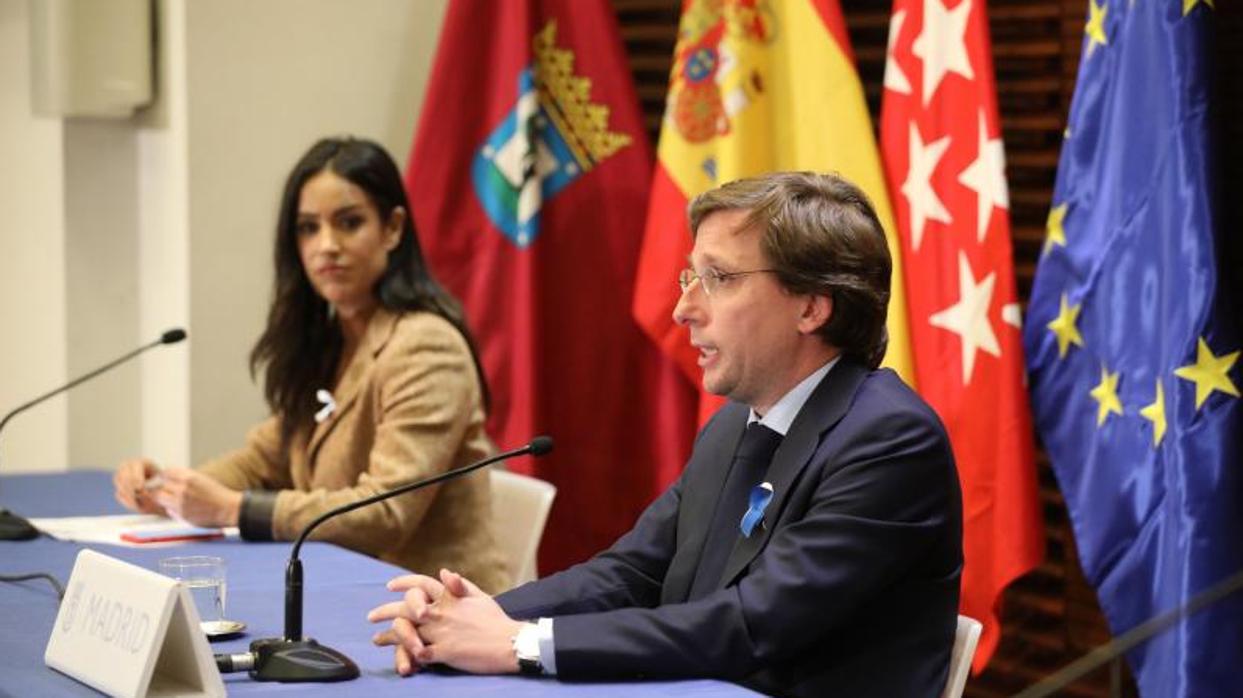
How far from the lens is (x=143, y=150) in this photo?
5195 millimetres

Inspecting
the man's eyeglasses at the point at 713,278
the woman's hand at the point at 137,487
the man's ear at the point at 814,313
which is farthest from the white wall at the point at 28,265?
the man's ear at the point at 814,313

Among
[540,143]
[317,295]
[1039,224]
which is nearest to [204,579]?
[317,295]

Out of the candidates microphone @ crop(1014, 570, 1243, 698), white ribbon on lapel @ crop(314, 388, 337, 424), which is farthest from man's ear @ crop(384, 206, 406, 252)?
microphone @ crop(1014, 570, 1243, 698)

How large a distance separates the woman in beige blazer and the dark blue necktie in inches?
43.9

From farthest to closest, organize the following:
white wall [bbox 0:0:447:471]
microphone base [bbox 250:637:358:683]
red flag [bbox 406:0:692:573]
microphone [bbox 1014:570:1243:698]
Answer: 1. white wall [bbox 0:0:447:471]
2. red flag [bbox 406:0:692:573]
3. microphone base [bbox 250:637:358:683]
4. microphone [bbox 1014:570:1243:698]

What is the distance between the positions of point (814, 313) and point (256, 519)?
1470 mm

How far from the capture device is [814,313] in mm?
2596

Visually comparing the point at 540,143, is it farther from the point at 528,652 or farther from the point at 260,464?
the point at 528,652

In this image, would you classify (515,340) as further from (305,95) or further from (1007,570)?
(1007,570)

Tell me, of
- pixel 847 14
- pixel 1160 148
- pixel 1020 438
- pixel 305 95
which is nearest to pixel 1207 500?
pixel 1020 438

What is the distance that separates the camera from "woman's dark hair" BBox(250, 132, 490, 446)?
3.93m

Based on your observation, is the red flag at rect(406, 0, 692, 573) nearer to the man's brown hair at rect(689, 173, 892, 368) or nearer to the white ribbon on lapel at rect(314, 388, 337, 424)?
the white ribbon on lapel at rect(314, 388, 337, 424)

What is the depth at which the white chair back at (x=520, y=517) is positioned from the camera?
153 inches

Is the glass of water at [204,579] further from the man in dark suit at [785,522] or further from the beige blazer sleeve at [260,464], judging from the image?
the beige blazer sleeve at [260,464]
